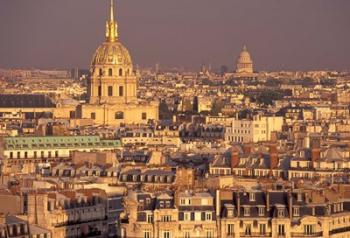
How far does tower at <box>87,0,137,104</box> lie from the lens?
13662cm

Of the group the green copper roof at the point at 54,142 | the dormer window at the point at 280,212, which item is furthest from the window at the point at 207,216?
the green copper roof at the point at 54,142

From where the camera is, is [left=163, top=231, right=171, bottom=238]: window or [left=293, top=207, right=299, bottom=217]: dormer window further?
[left=293, top=207, right=299, bottom=217]: dormer window

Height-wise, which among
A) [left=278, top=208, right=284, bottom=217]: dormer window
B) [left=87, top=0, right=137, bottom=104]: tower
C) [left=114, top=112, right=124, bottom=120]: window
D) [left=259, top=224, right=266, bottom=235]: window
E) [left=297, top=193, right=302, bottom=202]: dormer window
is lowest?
[left=259, top=224, right=266, bottom=235]: window

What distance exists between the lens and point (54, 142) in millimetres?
90125

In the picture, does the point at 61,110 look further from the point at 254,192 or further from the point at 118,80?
the point at 254,192

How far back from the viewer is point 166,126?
112438mm

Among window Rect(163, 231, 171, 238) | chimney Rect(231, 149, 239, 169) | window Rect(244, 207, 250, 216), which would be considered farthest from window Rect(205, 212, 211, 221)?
chimney Rect(231, 149, 239, 169)

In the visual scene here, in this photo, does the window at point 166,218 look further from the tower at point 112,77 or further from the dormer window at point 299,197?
the tower at point 112,77

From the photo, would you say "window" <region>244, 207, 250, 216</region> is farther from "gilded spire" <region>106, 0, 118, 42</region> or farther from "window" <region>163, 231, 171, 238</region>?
"gilded spire" <region>106, 0, 118, 42</region>

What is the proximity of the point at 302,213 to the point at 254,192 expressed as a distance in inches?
58.9

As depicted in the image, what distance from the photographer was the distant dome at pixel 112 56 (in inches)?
5399

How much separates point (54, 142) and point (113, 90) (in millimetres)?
46852

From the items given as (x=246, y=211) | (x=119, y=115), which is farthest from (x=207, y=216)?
(x=119, y=115)

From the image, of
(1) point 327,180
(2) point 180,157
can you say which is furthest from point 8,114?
(1) point 327,180
